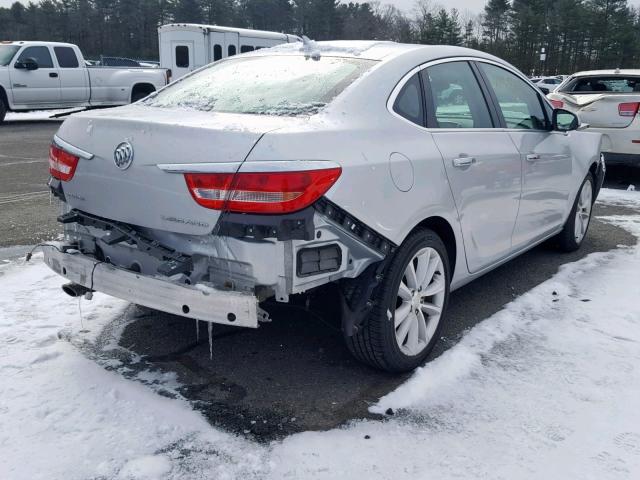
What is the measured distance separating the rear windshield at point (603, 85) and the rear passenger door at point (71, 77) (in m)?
12.8

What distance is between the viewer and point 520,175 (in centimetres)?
404

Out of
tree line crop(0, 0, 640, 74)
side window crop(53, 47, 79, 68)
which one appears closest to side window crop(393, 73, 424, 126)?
side window crop(53, 47, 79, 68)

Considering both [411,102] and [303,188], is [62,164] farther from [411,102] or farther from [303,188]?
[411,102]

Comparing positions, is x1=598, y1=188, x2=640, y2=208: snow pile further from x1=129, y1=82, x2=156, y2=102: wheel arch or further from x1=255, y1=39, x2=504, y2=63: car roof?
x1=129, y1=82, x2=156, y2=102: wheel arch

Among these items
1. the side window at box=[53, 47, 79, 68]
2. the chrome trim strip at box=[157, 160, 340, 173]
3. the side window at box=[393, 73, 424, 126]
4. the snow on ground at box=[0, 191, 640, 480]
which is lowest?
the snow on ground at box=[0, 191, 640, 480]

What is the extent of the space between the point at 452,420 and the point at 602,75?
793cm

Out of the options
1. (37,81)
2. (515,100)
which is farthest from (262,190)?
(37,81)

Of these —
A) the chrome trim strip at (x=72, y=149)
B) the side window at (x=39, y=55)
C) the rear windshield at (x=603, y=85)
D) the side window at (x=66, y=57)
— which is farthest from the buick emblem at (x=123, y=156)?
the side window at (x=66, y=57)

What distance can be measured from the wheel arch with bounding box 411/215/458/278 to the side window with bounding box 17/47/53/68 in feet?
50.7

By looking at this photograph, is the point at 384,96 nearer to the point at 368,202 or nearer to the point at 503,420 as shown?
the point at 368,202

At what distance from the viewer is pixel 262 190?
246cm

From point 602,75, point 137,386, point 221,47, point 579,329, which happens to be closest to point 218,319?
point 137,386

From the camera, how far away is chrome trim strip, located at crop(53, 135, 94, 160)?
2947 millimetres

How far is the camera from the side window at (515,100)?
407 cm
